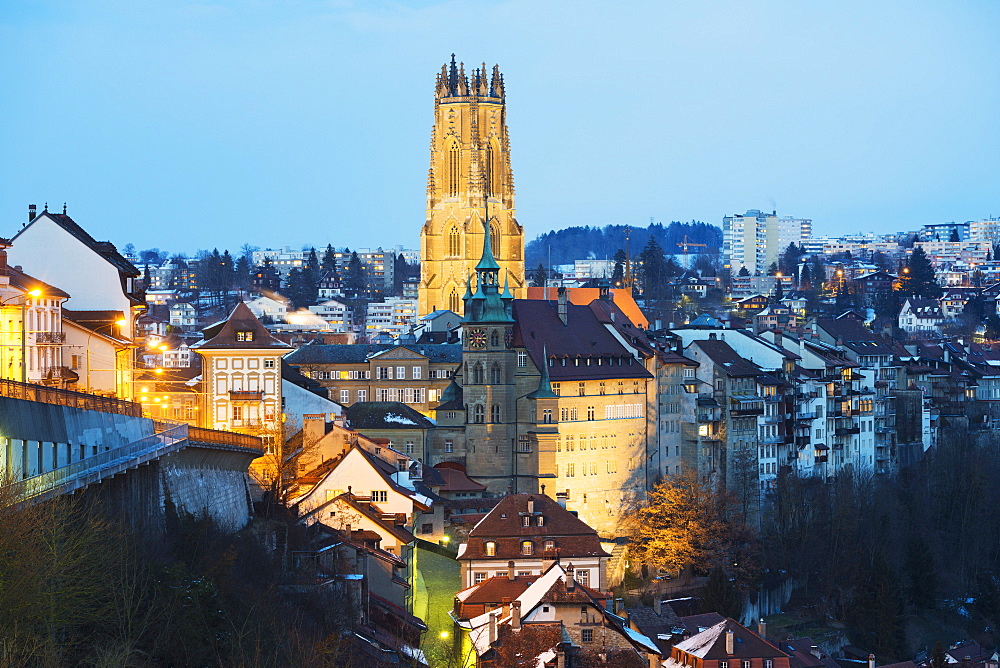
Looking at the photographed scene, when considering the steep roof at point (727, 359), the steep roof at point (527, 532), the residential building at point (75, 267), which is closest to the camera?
the steep roof at point (527, 532)

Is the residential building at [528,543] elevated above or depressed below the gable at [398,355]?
below

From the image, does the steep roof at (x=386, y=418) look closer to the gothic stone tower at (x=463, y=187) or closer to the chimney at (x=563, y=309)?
the chimney at (x=563, y=309)

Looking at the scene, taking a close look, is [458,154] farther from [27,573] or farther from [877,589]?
[27,573]

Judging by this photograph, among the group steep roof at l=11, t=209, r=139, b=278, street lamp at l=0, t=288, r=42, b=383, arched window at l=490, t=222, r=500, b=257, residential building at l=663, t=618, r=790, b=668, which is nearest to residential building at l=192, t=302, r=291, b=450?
steep roof at l=11, t=209, r=139, b=278

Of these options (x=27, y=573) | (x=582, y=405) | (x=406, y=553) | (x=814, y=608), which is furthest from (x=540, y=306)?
(x=27, y=573)

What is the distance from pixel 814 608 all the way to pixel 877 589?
4.12 meters

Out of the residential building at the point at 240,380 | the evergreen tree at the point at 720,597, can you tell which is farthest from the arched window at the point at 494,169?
the evergreen tree at the point at 720,597

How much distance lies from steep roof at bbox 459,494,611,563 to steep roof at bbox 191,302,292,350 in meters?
16.3

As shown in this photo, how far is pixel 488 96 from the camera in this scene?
149 m

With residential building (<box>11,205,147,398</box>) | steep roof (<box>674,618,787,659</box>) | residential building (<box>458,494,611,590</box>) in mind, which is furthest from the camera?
residential building (<box>11,205,147,398</box>)

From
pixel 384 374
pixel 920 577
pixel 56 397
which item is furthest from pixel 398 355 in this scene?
pixel 56 397

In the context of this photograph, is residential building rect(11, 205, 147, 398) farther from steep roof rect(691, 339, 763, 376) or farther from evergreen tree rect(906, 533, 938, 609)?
evergreen tree rect(906, 533, 938, 609)

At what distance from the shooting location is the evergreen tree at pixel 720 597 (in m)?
79.4

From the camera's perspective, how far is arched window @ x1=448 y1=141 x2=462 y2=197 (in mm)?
148375
